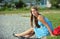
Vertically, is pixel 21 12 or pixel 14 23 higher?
pixel 21 12

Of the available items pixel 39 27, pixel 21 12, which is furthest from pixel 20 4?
pixel 39 27

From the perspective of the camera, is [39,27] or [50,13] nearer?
[39,27]

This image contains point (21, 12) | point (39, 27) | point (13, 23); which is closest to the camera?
point (39, 27)

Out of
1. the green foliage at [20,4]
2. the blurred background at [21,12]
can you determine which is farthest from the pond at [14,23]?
the green foliage at [20,4]

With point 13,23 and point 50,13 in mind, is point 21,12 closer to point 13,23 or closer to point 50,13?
point 13,23

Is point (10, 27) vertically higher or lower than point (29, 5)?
lower

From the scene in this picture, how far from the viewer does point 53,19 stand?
325 cm

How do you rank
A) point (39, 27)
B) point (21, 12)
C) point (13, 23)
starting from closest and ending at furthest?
point (39, 27) → point (21, 12) → point (13, 23)

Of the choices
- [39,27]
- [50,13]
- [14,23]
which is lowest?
[14,23]

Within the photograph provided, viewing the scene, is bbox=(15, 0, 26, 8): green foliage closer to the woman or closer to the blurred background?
the blurred background

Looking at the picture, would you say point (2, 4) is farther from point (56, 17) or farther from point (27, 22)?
point (56, 17)

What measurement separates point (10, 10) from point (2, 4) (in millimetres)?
139

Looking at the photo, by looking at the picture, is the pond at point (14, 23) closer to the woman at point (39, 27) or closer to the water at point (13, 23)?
the water at point (13, 23)

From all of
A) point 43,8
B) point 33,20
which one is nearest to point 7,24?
point 43,8
